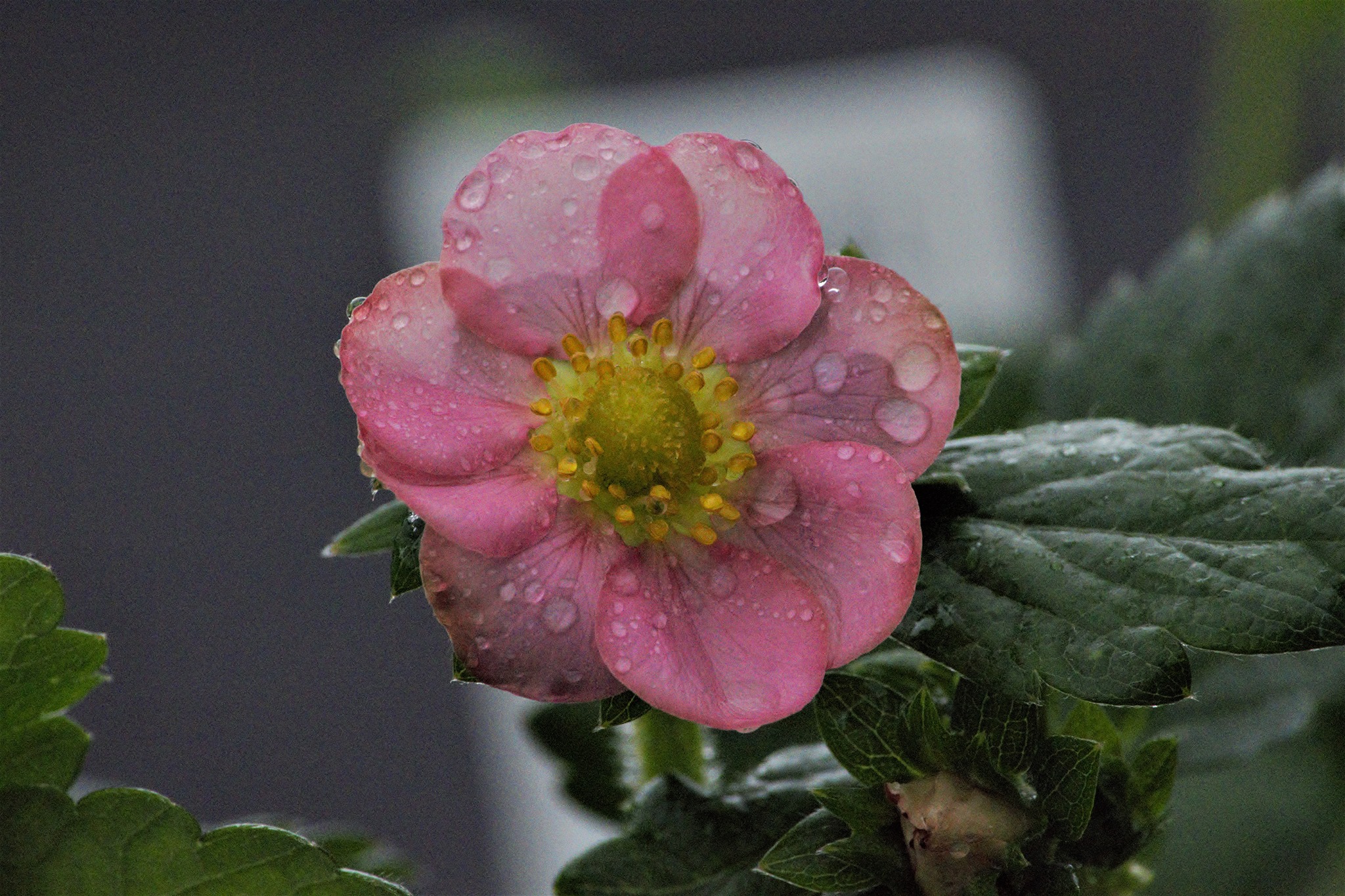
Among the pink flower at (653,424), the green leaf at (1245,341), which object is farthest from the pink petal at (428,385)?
the green leaf at (1245,341)

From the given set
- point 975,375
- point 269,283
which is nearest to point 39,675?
point 975,375

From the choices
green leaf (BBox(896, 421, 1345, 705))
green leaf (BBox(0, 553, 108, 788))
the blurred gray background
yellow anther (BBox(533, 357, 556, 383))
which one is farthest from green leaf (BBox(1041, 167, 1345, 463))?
the blurred gray background

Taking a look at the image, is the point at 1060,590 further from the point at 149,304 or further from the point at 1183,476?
the point at 149,304

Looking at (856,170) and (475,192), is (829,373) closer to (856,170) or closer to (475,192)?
(475,192)

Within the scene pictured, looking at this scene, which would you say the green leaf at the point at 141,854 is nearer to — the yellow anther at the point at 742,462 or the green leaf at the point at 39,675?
the green leaf at the point at 39,675

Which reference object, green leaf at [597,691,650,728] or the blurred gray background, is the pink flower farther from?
the blurred gray background

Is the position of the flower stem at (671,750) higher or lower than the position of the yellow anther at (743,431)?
lower
